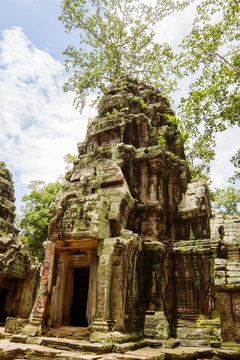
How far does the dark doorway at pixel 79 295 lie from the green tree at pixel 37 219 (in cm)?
1030

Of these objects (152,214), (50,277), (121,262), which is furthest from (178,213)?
(50,277)

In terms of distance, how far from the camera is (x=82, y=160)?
41.9 feet

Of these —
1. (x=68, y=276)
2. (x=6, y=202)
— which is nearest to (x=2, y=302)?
(x=6, y=202)

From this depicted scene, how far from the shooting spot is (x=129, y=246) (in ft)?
29.1

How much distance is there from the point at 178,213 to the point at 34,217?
12514mm

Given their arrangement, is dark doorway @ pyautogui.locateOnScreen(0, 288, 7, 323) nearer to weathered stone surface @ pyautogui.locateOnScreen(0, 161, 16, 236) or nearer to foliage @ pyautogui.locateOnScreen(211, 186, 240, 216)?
weathered stone surface @ pyautogui.locateOnScreen(0, 161, 16, 236)

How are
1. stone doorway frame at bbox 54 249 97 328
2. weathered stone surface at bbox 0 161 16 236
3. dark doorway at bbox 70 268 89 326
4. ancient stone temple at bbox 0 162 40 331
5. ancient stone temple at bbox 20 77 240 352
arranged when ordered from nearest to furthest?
ancient stone temple at bbox 20 77 240 352, stone doorway frame at bbox 54 249 97 328, dark doorway at bbox 70 268 89 326, ancient stone temple at bbox 0 162 40 331, weathered stone surface at bbox 0 161 16 236

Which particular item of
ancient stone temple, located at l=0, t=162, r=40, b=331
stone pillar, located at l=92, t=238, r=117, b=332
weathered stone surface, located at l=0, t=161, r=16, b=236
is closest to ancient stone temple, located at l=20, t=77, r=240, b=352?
stone pillar, located at l=92, t=238, r=117, b=332

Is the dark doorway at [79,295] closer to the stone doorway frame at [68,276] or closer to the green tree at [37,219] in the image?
the stone doorway frame at [68,276]

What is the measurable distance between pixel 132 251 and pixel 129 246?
0.41 meters

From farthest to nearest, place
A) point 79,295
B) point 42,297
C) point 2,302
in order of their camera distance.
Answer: point 2,302, point 79,295, point 42,297

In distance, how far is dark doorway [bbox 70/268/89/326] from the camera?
1079 cm

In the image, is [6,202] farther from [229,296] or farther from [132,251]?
[229,296]

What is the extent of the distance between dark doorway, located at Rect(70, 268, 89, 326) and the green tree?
1030 cm
